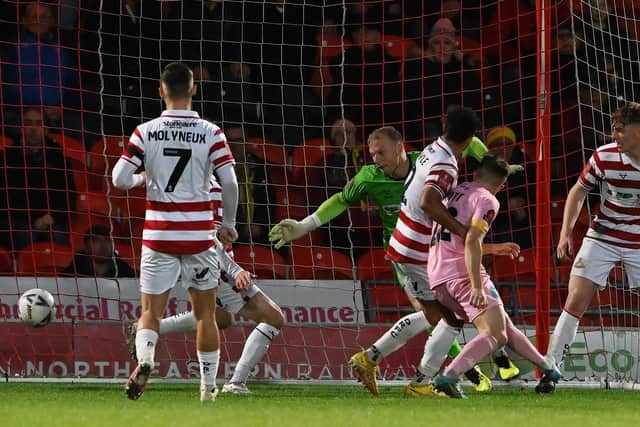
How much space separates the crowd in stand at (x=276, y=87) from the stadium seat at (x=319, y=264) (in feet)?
0.67

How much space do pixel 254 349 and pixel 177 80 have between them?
2.03 m

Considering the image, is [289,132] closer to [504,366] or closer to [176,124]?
[504,366]

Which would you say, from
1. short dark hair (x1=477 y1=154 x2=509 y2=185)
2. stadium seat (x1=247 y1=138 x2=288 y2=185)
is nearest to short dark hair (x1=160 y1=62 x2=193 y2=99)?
short dark hair (x1=477 y1=154 x2=509 y2=185)

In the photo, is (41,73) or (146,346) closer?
(146,346)

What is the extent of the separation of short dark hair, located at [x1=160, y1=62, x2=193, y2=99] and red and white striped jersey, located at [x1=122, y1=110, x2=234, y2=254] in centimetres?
9

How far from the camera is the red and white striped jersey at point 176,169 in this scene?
633 cm

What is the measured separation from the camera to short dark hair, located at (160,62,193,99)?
6.30m

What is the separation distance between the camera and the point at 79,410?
590 cm

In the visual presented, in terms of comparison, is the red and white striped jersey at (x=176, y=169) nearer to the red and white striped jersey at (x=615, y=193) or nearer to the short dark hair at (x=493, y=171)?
the short dark hair at (x=493, y=171)

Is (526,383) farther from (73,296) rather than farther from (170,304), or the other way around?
(73,296)

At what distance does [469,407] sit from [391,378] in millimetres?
2712

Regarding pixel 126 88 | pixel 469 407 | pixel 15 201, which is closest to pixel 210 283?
pixel 469 407

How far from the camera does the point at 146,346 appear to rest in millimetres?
6254

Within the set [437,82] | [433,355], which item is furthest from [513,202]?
[433,355]
